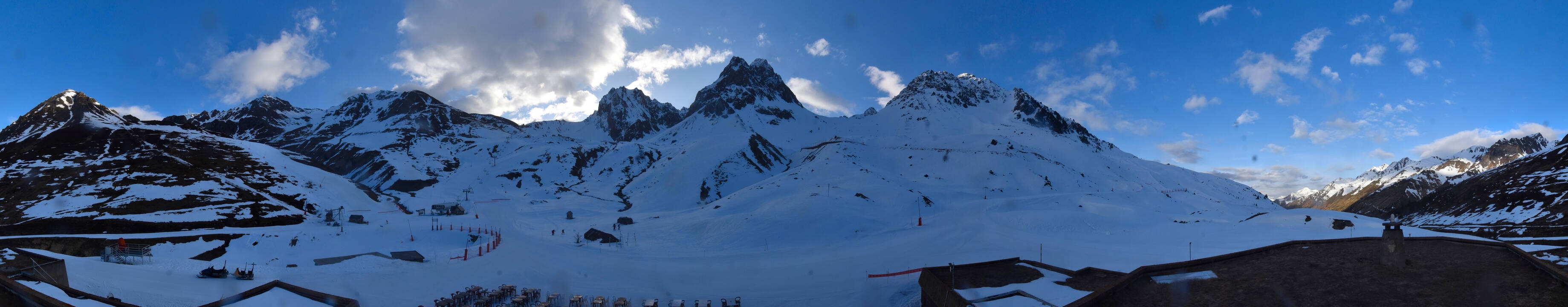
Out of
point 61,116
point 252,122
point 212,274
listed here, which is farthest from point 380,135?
point 212,274

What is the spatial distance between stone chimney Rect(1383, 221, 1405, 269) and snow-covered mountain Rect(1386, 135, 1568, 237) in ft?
99.7

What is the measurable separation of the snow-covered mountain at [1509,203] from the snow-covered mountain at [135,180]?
86.0m

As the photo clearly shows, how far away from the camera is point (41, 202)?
4050 centimetres

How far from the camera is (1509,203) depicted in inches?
2082

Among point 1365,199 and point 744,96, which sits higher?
point 744,96

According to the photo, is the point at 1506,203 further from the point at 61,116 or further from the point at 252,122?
the point at 252,122

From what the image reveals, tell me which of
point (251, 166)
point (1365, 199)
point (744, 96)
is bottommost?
point (1365, 199)

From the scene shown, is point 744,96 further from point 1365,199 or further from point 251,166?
point 1365,199

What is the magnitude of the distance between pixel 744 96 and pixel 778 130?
2699 cm

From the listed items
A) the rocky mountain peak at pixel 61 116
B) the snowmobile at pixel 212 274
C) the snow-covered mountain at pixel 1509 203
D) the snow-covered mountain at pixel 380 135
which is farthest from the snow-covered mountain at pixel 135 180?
the snow-covered mountain at pixel 1509 203

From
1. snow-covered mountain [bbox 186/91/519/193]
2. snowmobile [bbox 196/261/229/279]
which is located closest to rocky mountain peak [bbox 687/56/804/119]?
snow-covered mountain [bbox 186/91/519/193]

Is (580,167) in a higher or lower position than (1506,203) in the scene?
higher

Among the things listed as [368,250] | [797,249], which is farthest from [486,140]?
[797,249]

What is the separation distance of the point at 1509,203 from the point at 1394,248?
68621 millimetres
